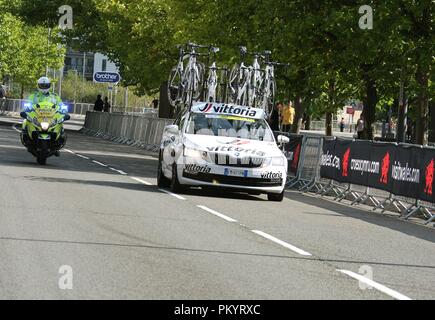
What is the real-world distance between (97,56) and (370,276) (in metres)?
160

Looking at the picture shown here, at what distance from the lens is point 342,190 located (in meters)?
23.4

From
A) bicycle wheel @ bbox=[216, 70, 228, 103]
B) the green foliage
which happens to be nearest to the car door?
bicycle wheel @ bbox=[216, 70, 228, 103]

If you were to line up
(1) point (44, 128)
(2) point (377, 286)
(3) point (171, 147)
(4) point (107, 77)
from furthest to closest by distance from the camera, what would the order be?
(4) point (107, 77)
(1) point (44, 128)
(3) point (171, 147)
(2) point (377, 286)

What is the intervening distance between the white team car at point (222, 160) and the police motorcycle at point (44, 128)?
4214 millimetres

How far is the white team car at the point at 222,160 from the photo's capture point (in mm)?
19391

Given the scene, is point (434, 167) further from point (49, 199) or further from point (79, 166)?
point (79, 166)

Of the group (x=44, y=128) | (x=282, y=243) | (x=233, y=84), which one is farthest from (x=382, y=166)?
(x=233, y=84)

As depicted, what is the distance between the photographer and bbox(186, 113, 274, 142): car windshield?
67.7 ft

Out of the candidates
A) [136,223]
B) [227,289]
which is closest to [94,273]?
[227,289]

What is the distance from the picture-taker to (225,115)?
21.3 meters

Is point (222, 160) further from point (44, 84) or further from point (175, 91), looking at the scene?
point (175, 91)

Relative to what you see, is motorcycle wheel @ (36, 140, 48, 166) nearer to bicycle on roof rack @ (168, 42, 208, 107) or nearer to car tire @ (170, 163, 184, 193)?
car tire @ (170, 163, 184, 193)

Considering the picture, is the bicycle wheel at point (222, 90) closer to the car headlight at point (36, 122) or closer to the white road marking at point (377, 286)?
the car headlight at point (36, 122)

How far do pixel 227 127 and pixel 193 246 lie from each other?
909 centimetres
